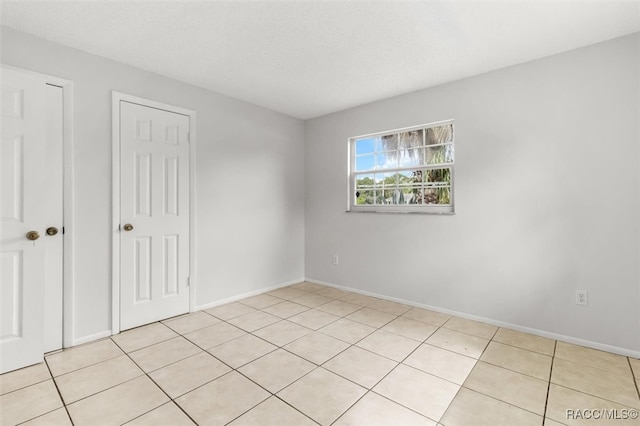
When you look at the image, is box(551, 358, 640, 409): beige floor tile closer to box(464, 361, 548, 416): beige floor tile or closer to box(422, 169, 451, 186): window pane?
box(464, 361, 548, 416): beige floor tile

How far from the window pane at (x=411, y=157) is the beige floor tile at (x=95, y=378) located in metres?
3.24

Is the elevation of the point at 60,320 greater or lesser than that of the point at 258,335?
greater

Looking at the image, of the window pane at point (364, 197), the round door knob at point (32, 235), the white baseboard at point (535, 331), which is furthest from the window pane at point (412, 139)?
the round door knob at point (32, 235)

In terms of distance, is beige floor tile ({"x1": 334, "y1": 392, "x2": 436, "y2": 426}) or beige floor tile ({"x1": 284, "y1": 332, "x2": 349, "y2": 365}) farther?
beige floor tile ({"x1": 284, "y1": 332, "x2": 349, "y2": 365})

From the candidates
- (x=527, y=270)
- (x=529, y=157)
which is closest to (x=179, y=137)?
(x=529, y=157)

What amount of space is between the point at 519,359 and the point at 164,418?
2420 mm

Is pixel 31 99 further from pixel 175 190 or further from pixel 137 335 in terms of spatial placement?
pixel 137 335

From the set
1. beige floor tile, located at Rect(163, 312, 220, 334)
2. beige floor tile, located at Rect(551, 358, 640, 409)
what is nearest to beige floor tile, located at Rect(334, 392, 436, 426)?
beige floor tile, located at Rect(551, 358, 640, 409)

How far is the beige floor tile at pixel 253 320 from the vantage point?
2871mm

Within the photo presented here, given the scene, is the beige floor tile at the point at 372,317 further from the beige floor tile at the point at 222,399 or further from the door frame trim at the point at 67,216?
the door frame trim at the point at 67,216

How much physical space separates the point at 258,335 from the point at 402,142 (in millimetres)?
2679

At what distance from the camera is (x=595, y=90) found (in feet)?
7.94

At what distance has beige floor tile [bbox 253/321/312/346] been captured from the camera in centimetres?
257

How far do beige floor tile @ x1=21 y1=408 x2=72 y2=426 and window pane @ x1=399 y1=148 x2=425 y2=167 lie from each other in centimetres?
355
